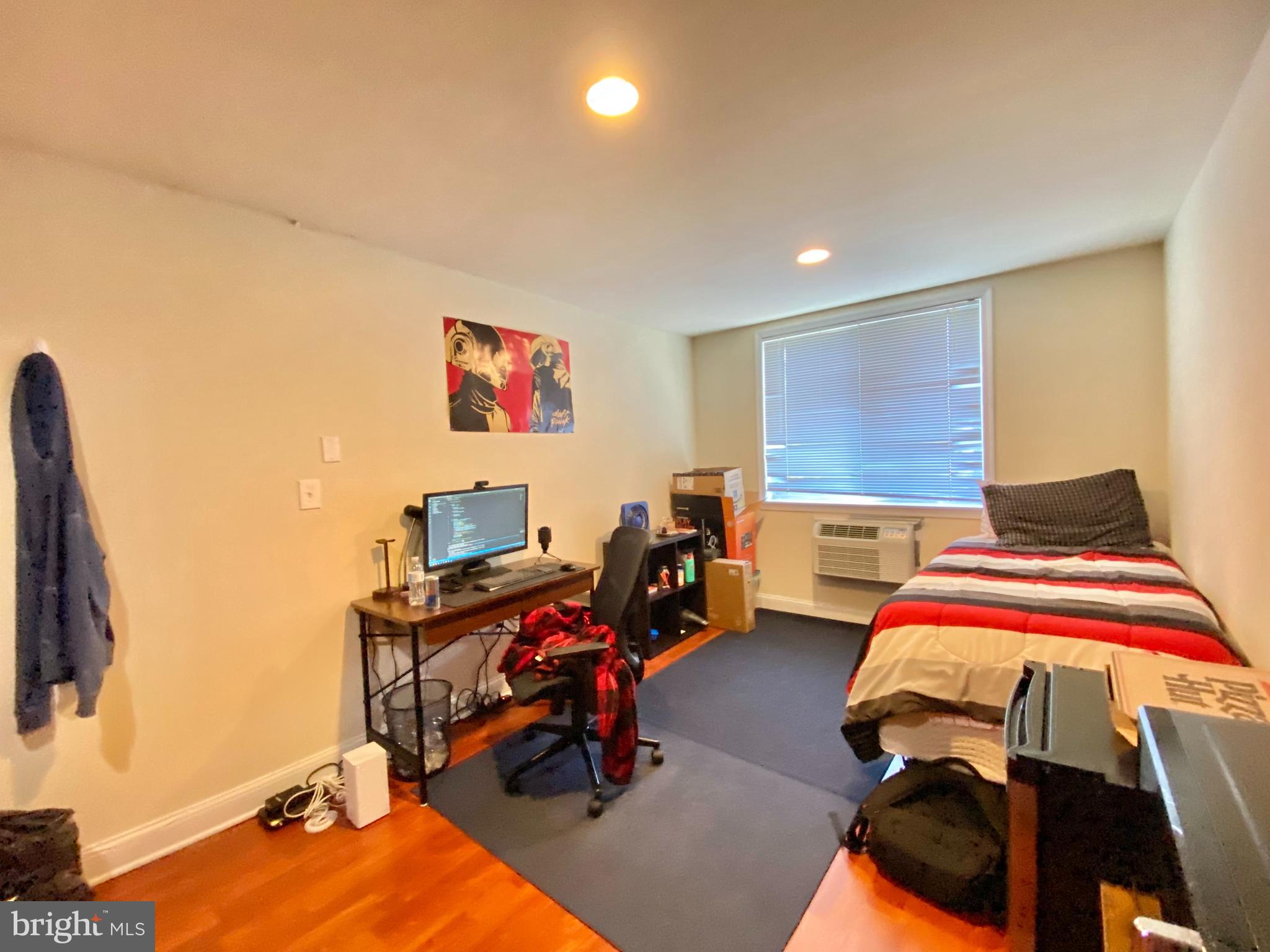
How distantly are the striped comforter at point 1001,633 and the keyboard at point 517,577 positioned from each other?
1443mm

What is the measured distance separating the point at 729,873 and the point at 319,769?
1679 millimetres

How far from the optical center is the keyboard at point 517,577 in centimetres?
242

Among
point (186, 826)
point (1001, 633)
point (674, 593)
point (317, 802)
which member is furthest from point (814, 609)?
point (186, 826)

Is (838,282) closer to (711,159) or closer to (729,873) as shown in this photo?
(711,159)

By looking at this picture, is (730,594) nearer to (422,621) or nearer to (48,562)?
(422,621)

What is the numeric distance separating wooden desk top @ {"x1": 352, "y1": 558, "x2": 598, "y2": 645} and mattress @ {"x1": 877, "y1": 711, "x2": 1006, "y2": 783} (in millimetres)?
1489

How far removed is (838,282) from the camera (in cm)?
320

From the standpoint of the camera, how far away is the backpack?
57.2 inches

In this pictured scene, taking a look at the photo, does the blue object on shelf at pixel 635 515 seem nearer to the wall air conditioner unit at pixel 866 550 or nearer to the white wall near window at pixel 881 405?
the white wall near window at pixel 881 405

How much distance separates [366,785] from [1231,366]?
3.25 metres

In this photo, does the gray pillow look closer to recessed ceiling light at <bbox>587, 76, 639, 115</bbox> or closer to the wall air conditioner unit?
the wall air conditioner unit

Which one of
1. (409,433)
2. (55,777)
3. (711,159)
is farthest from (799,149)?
(55,777)

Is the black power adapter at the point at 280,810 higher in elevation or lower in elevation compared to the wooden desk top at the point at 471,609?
lower

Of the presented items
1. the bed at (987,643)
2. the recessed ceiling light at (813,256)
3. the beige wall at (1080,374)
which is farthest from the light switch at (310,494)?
the beige wall at (1080,374)
